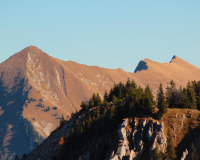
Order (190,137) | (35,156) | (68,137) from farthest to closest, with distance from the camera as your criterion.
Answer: (35,156) → (68,137) → (190,137)

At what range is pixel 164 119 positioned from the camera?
129m

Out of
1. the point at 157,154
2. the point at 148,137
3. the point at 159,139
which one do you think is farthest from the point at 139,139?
the point at 157,154

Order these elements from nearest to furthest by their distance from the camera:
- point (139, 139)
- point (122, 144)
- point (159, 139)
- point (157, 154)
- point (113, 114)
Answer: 1. point (157, 154)
2. point (159, 139)
3. point (122, 144)
4. point (139, 139)
5. point (113, 114)

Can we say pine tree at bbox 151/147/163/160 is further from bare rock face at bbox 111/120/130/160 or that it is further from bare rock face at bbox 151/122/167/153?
bare rock face at bbox 111/120/130/160

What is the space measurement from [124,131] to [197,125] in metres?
22.9

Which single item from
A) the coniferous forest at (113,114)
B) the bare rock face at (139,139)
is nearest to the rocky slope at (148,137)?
the bare rock face at (139,139)

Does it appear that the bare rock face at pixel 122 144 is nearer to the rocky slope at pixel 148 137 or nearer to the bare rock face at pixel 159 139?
the rocky slope at pixel 148 137

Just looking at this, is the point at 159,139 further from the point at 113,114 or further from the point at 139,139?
the point at 113,114

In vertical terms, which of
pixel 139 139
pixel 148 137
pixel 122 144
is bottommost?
pixel 122 144

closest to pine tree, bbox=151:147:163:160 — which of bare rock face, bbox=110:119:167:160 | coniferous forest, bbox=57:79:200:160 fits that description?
bare rock face, bbox=110:119:167:160

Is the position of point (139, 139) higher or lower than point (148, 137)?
lower

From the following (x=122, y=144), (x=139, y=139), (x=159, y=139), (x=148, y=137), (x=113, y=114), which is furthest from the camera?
(x=113, y=114)

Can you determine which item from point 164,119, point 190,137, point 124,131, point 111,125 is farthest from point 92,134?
point 190,137

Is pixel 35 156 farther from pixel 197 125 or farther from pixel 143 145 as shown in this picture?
pixel 197 125
